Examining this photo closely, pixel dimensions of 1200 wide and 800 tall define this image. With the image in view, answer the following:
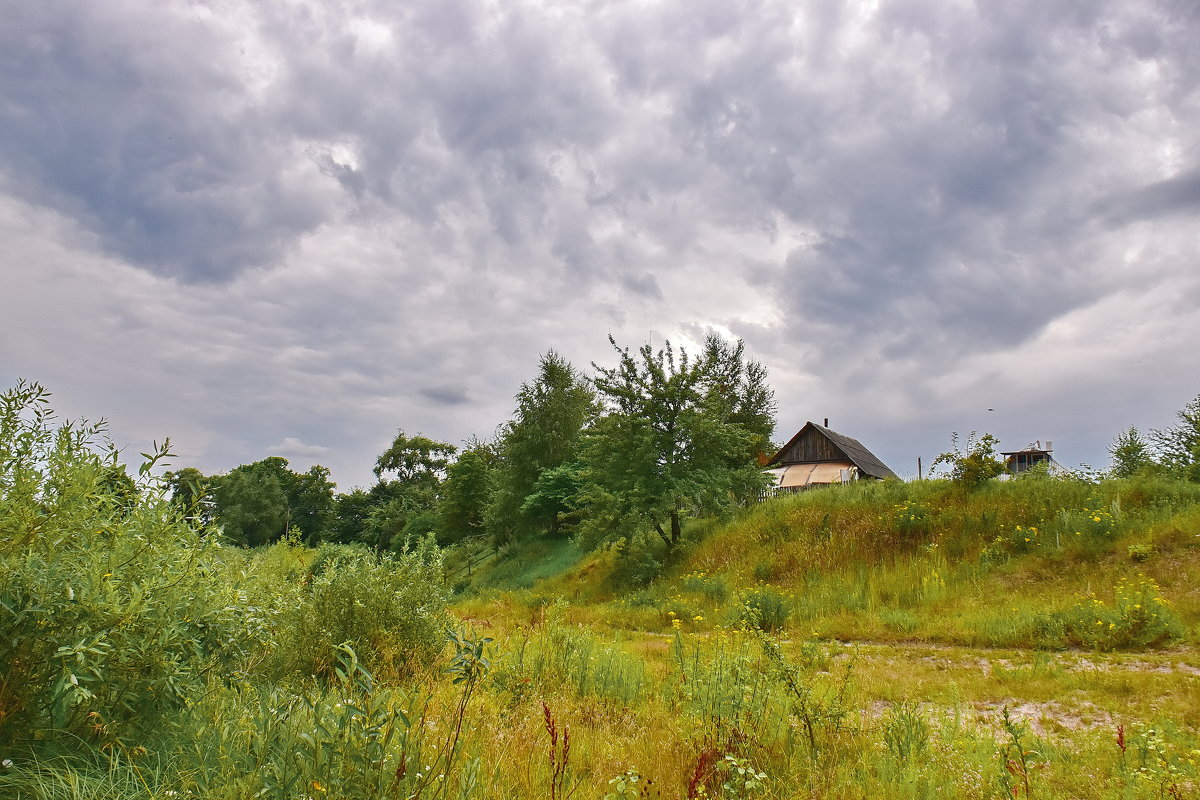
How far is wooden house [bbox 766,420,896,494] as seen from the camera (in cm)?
3462

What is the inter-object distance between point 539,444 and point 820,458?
18527mm

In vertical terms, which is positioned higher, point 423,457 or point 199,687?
point 423,457

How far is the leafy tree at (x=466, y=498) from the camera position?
103 ft

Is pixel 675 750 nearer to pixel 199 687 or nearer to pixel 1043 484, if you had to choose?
pixel 199 687

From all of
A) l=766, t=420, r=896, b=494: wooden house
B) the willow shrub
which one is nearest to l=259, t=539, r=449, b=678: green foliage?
the willow shrub

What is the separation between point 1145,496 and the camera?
12.5 m

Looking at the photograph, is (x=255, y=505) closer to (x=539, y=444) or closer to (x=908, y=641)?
(x=539, y=444)

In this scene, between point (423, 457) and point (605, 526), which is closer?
point (605, 526)

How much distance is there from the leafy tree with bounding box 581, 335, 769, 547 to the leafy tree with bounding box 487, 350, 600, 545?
7.40m

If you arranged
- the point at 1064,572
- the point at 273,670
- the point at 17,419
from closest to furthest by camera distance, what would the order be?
the point at 17,419, the point at 273,670, the point at 1064,572

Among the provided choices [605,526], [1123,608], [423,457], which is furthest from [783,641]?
[423,457]

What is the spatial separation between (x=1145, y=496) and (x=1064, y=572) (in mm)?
3664

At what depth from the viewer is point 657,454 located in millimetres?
16891

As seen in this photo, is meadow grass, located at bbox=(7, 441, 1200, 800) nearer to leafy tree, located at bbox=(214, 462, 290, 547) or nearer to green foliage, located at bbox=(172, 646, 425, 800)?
green foliage, located at bbox=(172, 646, 425, 800)
